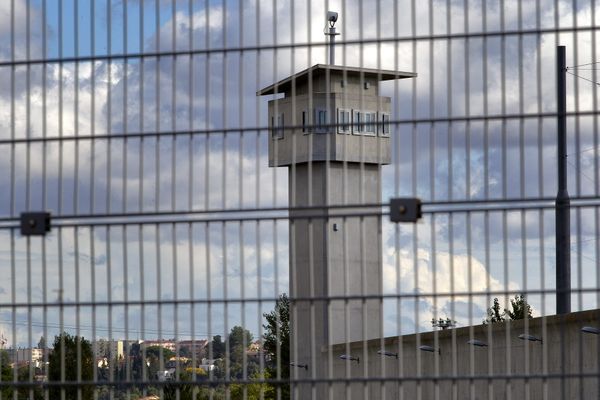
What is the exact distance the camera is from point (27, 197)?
10109 millimetres

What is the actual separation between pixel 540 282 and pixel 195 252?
277 centimetres

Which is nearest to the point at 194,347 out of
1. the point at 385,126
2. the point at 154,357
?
the point at 154,357

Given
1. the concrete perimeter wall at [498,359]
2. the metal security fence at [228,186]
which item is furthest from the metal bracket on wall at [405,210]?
the concrete perimeter wall at [498,359]

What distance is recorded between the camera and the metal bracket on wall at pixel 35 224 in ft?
32.6

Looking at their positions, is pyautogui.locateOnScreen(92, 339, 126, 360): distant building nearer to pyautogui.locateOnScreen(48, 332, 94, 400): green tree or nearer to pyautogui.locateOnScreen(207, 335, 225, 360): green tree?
pyautogui.locateOnScreen(48, 332, 94, 400): green tree

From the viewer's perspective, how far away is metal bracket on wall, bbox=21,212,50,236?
391 inches

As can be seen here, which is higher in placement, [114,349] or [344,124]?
[344,124]

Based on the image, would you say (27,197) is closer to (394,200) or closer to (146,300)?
(146,300)

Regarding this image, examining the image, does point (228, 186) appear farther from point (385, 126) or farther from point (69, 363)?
point (69, 363)

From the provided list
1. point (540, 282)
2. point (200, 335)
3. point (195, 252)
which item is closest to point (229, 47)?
point (195, 252)

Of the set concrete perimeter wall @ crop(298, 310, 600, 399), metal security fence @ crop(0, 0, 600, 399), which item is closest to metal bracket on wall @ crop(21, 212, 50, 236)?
metal security fence @ crop(0, 0, 600, 399)

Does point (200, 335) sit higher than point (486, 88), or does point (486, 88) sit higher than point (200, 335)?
point (486, 88)

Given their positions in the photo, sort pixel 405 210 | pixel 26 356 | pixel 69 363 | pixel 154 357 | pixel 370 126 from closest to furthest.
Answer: pixel 405 210 < pixel 370 126 < pixel 154 357 < pixel 26 356 < pixel 69 363

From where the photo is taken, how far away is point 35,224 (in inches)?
391
